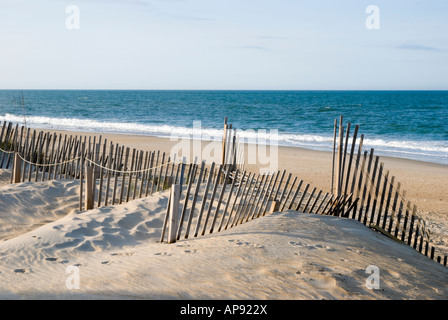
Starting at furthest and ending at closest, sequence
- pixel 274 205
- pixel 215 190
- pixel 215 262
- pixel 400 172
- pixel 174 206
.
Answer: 1. pixel 400 172
2. pixel 274 205
3. pixel 215 190
4. pixel 174 206
5. pixel 215 262

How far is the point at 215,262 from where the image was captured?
4133 millimetres

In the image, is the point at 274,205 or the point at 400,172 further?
the point at 400,172

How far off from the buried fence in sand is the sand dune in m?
0.29

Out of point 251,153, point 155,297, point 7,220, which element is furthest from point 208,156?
point 155,297

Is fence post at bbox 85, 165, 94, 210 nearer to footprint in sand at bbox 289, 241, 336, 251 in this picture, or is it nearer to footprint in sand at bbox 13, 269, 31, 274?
footprint in sand at bbox 13, 269, 31, 274

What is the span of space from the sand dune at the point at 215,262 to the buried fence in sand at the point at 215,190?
0.96 feet

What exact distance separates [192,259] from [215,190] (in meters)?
1.20

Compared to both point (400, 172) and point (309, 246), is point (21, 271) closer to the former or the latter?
point (309, 246)

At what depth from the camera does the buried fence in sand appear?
18.1ft

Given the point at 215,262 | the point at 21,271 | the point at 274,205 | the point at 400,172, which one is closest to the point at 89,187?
the point at 21,271

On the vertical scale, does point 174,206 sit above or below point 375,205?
above

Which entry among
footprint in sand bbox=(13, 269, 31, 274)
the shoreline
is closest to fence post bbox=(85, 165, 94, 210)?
footprint in sand bbox=(13, 269, 31, 274)

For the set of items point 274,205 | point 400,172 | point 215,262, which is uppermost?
point 274,205
